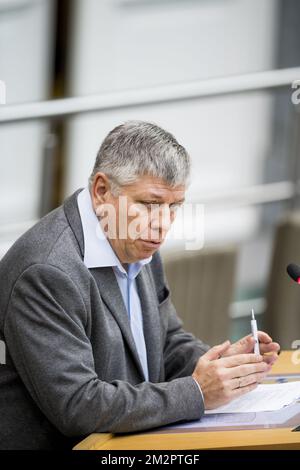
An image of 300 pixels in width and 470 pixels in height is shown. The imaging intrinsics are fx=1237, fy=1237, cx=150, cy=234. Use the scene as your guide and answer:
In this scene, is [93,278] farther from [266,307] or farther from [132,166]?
[266,307]

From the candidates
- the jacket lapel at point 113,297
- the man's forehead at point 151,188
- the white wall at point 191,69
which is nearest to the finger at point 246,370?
the jacket lapel at point 113,297

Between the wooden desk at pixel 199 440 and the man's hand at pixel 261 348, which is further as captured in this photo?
the man's hand at pixel 261 348

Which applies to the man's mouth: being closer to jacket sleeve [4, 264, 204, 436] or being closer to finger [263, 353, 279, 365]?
jacket sleeve [4, 264, 204, 436]

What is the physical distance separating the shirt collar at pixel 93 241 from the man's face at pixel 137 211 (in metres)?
0.01

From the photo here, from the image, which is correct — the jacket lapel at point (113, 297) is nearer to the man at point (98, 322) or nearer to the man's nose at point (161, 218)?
the man at point (98, 322)

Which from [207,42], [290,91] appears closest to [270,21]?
[207,42]

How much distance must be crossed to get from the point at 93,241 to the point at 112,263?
6 centimetres

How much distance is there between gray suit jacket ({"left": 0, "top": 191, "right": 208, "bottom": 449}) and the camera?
2170 mm

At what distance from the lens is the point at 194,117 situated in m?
5.23

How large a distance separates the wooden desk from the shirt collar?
1.10 ft

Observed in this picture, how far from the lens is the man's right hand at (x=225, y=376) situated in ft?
Answer: 7.36

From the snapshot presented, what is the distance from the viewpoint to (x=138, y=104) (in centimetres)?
360

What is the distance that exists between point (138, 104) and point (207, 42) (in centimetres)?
177

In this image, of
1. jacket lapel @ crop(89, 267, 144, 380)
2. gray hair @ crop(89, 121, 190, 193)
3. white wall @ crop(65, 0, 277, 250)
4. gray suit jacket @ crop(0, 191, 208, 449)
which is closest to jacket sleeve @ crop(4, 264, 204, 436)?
gray suit jacket @ crop(0, 191, 208, 449)
